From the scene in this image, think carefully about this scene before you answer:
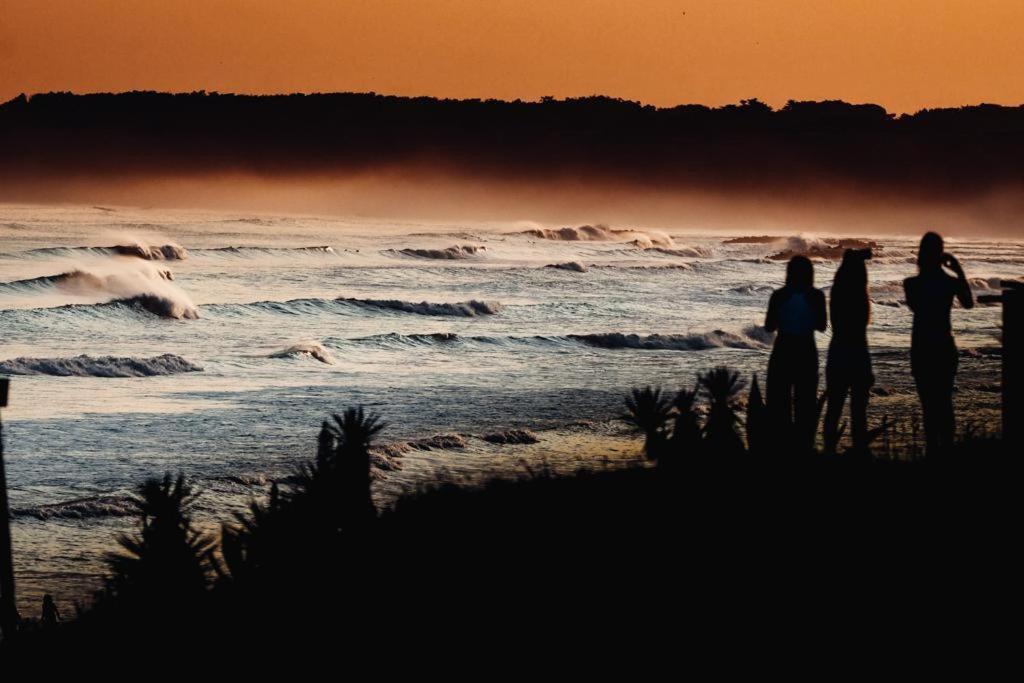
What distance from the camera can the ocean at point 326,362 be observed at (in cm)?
1345

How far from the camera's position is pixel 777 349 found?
974cm

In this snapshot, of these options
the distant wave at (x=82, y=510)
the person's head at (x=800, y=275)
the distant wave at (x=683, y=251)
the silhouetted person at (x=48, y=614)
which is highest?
the distant wave at (x=683, y=251)

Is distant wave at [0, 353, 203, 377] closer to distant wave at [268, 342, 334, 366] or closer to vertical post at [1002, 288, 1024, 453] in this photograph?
distant wave at [268, 342, 334, 366]

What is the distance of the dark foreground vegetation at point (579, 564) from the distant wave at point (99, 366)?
15.7 meters

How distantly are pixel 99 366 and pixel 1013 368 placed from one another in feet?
57.1

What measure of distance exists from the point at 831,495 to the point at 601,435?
7242 millimetres

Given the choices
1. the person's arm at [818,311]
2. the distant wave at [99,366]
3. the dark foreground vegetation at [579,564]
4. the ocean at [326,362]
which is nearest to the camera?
the dark foreground vegetation at [579,564]

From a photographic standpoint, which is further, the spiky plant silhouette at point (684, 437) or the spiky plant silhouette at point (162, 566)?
the spiky plant silhouette at point (684, 437)

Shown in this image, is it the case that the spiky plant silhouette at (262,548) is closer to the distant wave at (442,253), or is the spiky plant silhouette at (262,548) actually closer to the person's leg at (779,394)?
the person's leg at (779,394)

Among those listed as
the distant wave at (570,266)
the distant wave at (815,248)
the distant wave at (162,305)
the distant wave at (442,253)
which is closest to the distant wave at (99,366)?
the distant wave at (162,305)

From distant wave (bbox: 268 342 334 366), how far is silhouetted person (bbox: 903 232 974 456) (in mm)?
16743

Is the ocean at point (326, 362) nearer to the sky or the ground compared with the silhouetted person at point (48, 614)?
nearer to the sky

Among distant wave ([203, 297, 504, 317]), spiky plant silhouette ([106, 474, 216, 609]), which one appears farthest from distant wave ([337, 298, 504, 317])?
spiky plant silhouette ([106, 474, 216, 609])

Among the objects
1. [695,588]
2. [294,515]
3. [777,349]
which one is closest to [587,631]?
[695,588]
